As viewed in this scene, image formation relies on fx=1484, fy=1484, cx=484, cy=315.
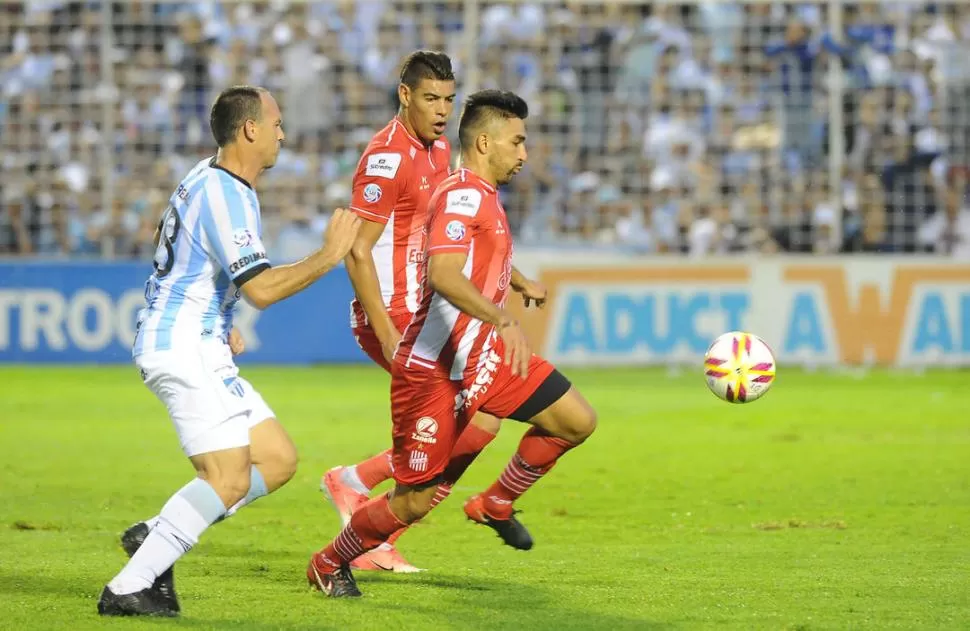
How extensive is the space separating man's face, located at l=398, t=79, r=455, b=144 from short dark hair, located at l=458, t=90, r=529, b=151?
101 centimetres

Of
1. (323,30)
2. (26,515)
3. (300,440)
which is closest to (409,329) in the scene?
(26,515)

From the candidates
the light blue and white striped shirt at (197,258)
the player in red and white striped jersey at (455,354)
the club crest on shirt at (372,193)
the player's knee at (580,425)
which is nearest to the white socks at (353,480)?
the player in red and white striped jersey at (455,354)

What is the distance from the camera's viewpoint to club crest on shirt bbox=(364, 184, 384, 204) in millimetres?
7719

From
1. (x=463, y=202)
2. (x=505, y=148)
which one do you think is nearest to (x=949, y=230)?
(x=505, y=148)

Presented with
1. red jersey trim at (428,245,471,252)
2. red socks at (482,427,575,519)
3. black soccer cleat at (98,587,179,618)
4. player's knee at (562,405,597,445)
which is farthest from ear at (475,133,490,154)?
black soccer cleat at (98,587,179,618)

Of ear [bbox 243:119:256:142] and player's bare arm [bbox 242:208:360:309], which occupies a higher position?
ear [bbox 243:119:256:142]

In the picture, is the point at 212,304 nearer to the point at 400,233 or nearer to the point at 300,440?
the point at 400,233

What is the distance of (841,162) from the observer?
64.7ft

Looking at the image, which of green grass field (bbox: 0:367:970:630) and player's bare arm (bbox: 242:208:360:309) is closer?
player's bare arm (bbox: 242:208:360:309)

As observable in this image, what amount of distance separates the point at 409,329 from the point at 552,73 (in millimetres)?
14125

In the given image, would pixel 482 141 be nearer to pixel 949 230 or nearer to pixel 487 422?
pixel 487 422

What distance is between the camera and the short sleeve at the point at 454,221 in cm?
628

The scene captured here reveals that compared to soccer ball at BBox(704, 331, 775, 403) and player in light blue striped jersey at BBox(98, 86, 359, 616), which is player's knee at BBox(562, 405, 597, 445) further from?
soccer ball at BBox(704, 331, 775, 403)

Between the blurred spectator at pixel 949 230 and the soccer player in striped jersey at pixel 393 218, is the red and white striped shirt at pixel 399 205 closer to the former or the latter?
the soccer player in striped jersey at pixel 393 218
